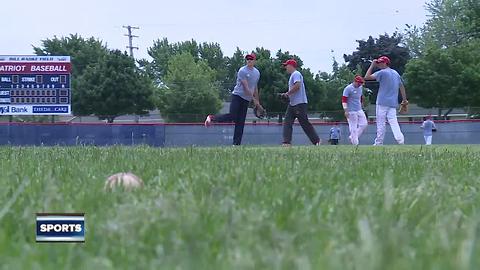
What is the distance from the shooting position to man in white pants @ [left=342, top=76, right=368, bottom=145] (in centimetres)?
1410

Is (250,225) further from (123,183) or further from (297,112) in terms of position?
(297,112)

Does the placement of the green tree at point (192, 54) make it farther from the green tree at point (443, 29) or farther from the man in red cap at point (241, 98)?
the man in red cap at point (241, 98)

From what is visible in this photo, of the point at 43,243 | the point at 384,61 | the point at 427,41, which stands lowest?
the point at 43,243

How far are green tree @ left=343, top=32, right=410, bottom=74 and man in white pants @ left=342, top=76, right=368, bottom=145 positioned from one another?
221ft

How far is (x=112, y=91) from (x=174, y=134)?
20646 mm

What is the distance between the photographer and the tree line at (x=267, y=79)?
53.2 meters

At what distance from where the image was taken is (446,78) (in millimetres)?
52375

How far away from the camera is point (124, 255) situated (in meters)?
1.81

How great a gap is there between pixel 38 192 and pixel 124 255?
1.30 m

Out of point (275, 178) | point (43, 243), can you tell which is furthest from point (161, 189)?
point (43, 243)

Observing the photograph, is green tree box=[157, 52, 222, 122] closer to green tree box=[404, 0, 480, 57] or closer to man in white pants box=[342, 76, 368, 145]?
green tree box=[404, 0, 480, 57]

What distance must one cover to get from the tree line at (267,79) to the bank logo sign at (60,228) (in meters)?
41.0

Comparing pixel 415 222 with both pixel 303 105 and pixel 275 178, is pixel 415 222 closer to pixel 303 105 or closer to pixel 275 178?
pixel 275 178

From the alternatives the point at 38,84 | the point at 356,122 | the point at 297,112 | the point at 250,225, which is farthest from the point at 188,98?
the point at 250,225
